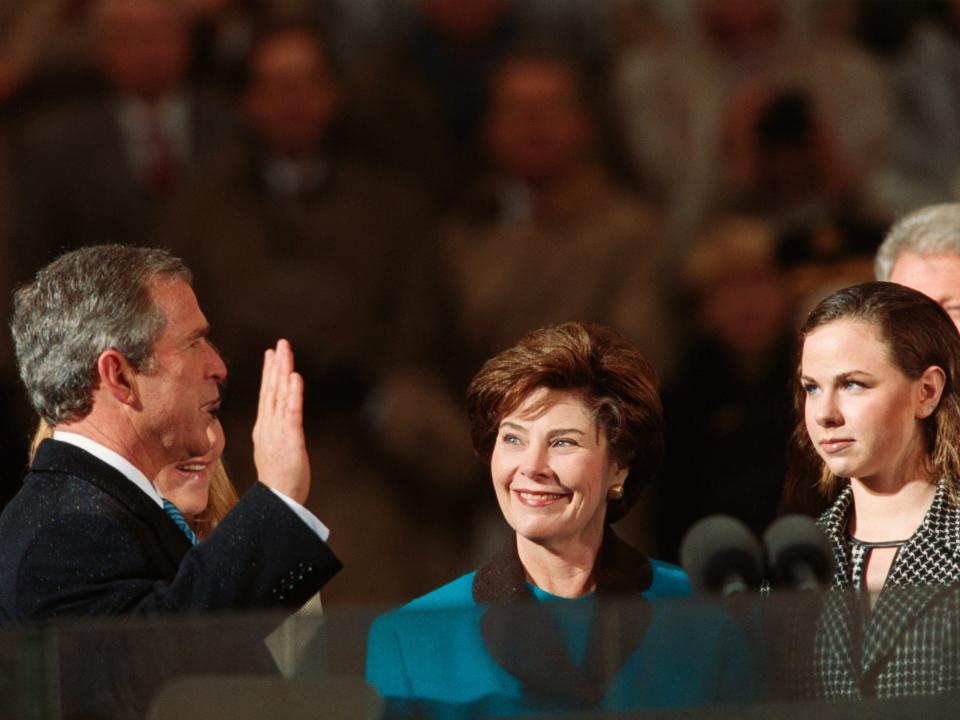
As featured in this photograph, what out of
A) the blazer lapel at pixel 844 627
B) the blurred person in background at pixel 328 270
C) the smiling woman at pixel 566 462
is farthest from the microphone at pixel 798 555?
the blurred person in background at pixel 328 270

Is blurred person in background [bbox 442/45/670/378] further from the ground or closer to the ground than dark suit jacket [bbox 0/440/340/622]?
further from the ground

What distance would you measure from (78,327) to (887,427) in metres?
1.25

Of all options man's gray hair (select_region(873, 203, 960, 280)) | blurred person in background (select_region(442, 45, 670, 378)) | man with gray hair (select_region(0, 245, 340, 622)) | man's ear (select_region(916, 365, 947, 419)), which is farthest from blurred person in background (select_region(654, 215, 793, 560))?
man with gray hair (select_region(0, 245, 340, 622))

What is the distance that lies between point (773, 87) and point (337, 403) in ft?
7.00

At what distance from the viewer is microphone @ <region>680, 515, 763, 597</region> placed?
2.75 meters

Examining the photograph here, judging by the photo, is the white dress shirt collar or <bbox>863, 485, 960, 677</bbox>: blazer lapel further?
the white dress shirt collar

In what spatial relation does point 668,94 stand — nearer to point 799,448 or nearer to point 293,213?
point 293,213

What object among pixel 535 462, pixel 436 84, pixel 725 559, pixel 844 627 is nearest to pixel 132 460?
pixel 535 462

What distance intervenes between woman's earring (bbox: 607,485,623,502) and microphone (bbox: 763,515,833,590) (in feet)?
1.19

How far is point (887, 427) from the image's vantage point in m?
2.91

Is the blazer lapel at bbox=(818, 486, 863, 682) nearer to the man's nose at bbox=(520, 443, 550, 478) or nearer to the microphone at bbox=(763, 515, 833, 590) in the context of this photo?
the microphone at bbox=(763, 515, 833, 590)

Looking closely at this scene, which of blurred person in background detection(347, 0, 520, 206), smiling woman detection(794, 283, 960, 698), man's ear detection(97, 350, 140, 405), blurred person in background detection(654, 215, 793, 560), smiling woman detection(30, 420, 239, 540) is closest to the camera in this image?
smiling woman detection(794, 283, 960, 698)

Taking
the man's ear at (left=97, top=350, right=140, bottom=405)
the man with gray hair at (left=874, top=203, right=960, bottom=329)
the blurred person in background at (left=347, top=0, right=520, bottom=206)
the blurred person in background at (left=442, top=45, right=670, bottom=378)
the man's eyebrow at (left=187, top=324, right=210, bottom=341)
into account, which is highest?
the blurred person in background at (left=347, top=0, right=520, bottom=206)

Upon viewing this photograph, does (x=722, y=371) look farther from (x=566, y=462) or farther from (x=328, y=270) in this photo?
(x=566, y=462)
